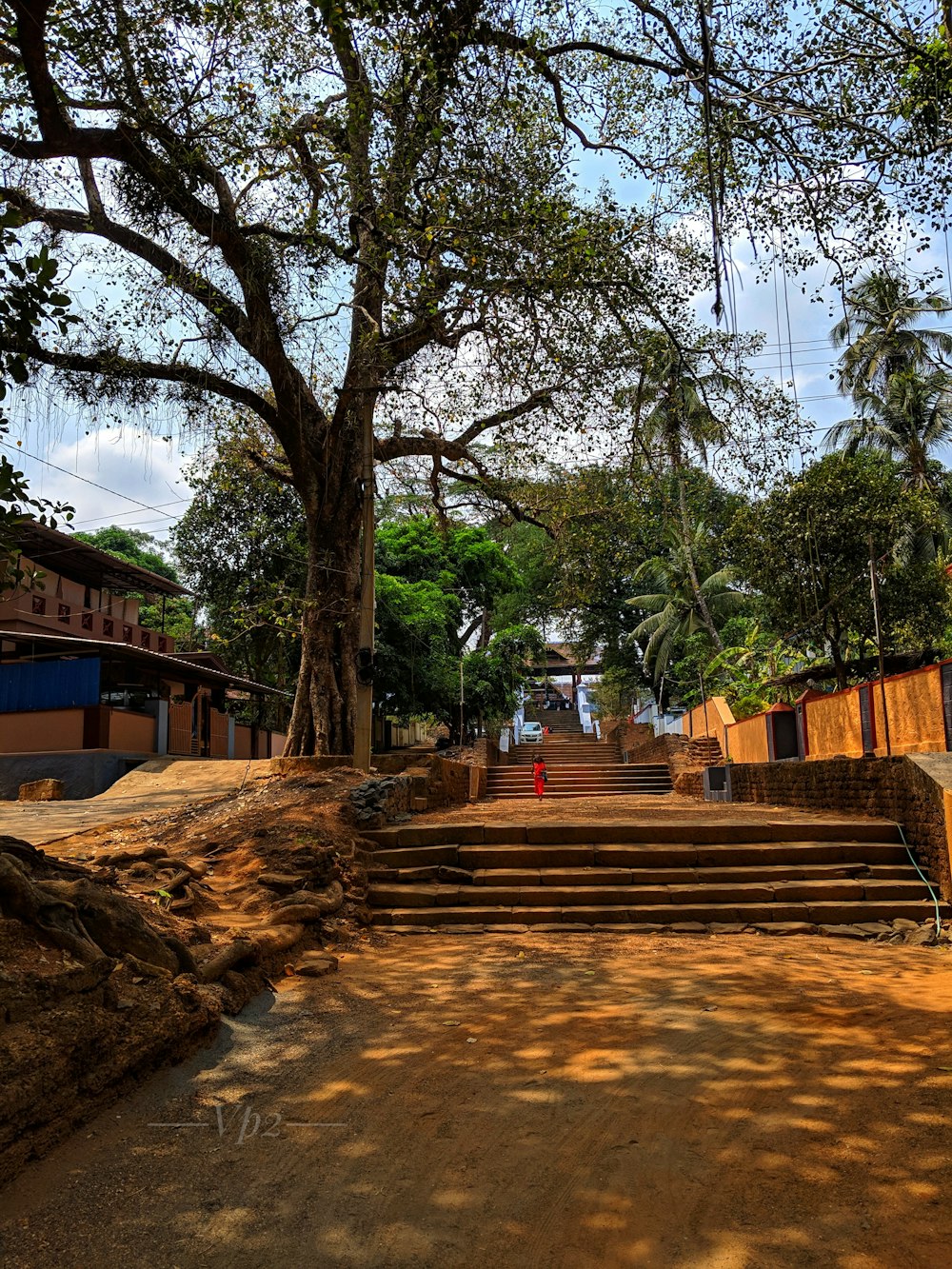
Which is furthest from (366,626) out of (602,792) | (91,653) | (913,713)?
(602,792)

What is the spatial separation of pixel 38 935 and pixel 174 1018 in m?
0.70

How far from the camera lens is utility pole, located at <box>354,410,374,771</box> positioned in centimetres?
1105

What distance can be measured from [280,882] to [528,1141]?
3919mm

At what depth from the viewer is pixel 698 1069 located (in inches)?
152

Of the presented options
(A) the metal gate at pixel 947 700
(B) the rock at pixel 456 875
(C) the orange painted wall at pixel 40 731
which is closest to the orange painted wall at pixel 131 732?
(C) the orange painted wall at pixel 40 731

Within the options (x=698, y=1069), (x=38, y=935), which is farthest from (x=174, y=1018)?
(x=698, y=1069)

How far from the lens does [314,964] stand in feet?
18.3

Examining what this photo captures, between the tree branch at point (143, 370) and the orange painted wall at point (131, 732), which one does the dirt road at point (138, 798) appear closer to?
the orange painted wall at point (131, 732)

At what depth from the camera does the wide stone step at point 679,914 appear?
23.2ft

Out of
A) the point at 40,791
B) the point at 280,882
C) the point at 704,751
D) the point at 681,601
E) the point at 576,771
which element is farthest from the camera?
the point at 681,601

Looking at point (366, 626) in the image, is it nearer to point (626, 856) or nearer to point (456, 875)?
point (456, 875)

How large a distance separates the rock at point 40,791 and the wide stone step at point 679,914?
11.1 m

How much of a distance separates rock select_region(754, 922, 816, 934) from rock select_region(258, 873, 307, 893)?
3751mm

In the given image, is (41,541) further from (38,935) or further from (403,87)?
(38,935)
